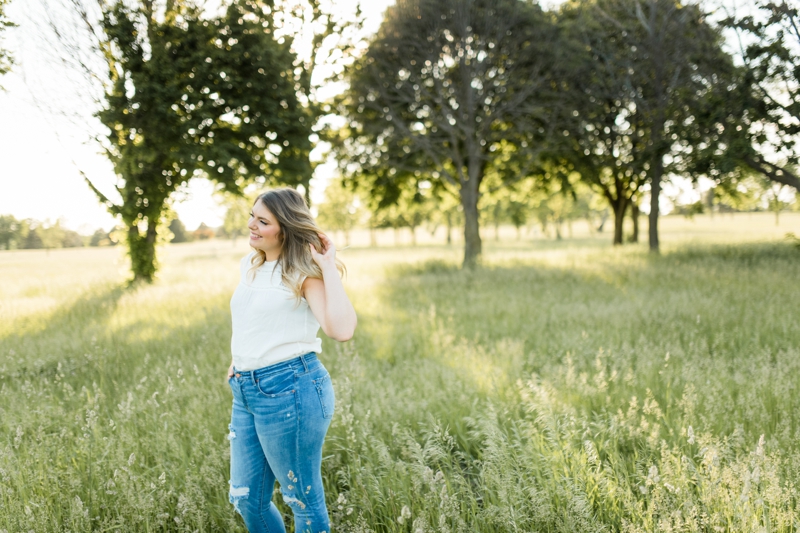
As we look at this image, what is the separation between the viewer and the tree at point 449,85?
16375 mm

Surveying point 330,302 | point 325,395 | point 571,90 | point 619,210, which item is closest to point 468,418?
point 325,395

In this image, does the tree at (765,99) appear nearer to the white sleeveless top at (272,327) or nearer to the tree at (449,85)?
the tree at (449,85)

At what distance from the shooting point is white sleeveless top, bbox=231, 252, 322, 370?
2.35m

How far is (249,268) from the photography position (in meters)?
2.65

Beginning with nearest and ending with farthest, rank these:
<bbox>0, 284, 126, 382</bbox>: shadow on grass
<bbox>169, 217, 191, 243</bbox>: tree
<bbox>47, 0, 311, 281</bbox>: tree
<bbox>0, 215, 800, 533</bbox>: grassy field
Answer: <bbox>0, 215, 800, 533</bbox>: grassy field
<bbox>0, 284, 126, 382</bbox>: shadow on grass
<bbox>47, 0, 311, 281</bbox>: tree
<bbox>169, 217, 191, 243</bbox>: tree

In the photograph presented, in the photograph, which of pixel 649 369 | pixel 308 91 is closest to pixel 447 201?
pixel 308 91

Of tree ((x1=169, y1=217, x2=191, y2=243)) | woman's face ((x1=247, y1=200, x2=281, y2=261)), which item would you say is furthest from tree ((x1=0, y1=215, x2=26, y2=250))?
tree ((x1=169, y1=217, x2=191, y2=243))

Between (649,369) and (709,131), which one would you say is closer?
(649,369)

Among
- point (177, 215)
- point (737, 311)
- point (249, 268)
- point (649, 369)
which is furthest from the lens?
point (177, 215)

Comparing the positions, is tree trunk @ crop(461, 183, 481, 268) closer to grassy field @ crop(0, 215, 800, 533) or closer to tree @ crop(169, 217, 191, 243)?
grassy field @ crop(0, 215, 800, 533)

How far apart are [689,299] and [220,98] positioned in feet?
51.0

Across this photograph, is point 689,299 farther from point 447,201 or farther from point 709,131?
point 447,201

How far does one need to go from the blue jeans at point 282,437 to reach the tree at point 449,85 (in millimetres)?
15474

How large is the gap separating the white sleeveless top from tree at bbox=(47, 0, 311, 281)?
1427 cm
